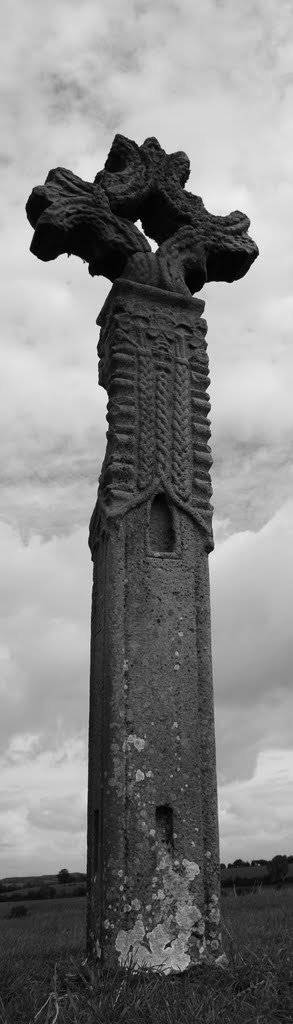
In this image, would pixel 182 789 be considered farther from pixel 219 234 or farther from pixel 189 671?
pixel 219 234

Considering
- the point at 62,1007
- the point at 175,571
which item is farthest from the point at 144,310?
the point at 62,1007

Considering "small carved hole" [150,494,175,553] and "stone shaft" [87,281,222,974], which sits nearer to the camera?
"stone shaft" [87,281,222,974]

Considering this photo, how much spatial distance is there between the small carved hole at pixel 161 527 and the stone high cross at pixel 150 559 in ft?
0.04

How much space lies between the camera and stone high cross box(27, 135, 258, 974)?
5520 mm

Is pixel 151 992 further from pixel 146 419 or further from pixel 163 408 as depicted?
pixel 163 408

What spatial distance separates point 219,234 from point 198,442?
7.06ft

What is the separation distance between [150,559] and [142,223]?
354 cm

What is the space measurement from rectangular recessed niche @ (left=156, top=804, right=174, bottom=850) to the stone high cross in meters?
0.01

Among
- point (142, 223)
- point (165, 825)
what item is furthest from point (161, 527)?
point (142, 223)

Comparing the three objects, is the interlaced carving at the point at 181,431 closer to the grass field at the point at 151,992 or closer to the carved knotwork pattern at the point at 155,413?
the carved knotwork pattern at the point at 155,413

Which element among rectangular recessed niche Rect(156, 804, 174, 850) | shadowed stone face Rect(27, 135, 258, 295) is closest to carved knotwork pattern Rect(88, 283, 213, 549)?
shadowed stone face Rect(27, 135, 258, 295)

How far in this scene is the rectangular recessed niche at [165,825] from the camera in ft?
18.5

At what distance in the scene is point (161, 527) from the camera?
6.55 m

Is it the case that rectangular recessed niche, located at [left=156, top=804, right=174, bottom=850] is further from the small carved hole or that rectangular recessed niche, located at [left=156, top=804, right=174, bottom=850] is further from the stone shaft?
Answer: the small carved hole
